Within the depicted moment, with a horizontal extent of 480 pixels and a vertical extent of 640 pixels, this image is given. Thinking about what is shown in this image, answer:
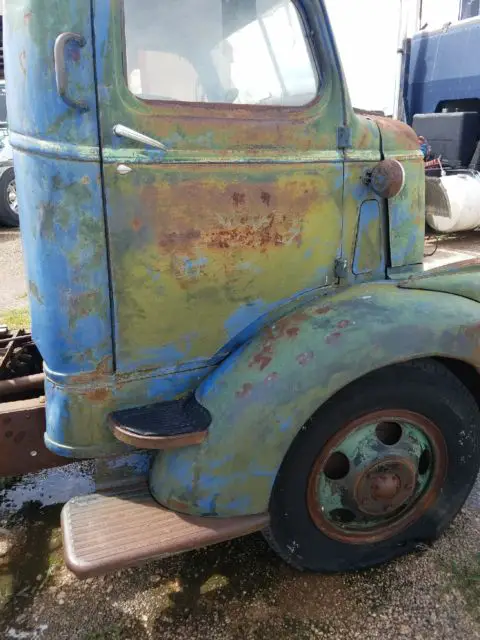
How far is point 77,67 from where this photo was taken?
1631 mm

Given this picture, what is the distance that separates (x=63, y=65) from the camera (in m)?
1.59

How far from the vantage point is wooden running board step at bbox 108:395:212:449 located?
1.81m

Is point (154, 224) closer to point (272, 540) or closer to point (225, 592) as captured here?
point (272, 540)

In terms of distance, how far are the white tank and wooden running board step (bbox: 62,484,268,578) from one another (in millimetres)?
5819

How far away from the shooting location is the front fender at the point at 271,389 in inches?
73.3

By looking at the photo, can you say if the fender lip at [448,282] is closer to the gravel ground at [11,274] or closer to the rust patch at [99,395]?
the rust patch at [99,395]

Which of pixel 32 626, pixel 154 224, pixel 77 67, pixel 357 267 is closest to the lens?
pixel 77 67

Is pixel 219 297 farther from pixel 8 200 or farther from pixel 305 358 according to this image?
pixel 8 200

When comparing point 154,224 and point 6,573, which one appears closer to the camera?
point 154,224

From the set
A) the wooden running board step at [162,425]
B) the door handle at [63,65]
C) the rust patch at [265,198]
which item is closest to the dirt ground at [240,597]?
the wooden running board step at [162,425]

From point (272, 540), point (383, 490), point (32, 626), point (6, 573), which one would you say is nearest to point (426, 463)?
point (383, 490)

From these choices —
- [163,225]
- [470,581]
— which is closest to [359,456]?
[470,581]

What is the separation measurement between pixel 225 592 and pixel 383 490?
0.73 metres

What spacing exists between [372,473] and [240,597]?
690 mm
